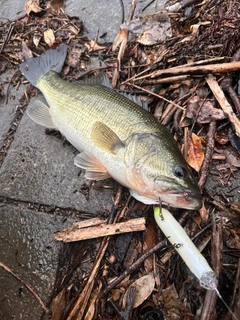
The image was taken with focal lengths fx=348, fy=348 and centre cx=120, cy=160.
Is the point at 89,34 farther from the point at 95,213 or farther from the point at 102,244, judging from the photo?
the point at 102,244

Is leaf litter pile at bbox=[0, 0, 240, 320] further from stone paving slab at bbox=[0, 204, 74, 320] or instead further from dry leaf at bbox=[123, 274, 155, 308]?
stone paving slab at bbox=[0, 204, 74, 320]

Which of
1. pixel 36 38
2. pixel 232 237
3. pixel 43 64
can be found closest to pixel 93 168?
pixel 232 237

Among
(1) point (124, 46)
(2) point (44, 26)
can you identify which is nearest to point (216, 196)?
(1) point (124, 46)

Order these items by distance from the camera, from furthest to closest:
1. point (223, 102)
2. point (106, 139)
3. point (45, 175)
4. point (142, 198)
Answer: point (45, 175) < point (223, 102) < point (106, 139) < point (142, 198)

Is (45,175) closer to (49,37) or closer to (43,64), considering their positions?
(43,64)

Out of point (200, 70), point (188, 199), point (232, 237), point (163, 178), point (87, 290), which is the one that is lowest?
point (232, 237)

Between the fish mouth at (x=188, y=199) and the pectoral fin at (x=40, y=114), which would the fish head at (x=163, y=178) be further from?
the pectoral fin at (x=40, y=114)

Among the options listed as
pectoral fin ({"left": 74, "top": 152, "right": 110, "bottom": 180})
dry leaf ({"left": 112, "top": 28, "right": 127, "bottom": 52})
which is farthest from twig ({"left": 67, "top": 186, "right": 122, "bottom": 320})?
dry leaf ({"left": 112, "top": 28, "right": 127, "bottom": 52})
